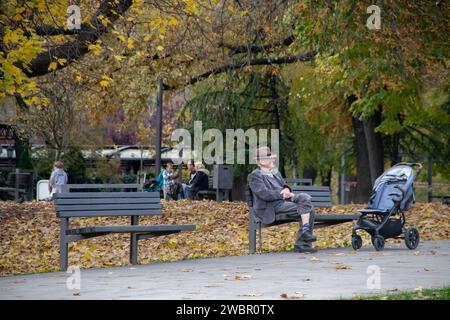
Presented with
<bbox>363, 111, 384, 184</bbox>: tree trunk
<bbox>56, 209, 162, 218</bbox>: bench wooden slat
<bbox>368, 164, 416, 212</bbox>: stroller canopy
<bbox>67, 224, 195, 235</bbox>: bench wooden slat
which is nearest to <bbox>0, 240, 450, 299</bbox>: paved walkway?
<bbox>67, 224, 195, 235</bbox>: bench wooden slat

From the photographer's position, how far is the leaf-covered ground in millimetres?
16906

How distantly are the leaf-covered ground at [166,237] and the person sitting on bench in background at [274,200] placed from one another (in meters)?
1.87

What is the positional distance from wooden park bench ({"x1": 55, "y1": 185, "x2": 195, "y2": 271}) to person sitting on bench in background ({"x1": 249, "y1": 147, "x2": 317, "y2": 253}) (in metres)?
1.15

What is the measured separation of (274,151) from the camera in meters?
37.0

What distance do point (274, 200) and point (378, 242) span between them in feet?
5.18

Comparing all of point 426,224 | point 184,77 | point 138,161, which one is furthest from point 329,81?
point 138,161

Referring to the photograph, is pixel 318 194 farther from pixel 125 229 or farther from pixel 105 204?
pixel 125 229

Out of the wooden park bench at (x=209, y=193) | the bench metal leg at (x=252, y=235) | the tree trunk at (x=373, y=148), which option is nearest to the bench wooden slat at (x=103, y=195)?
the bench metal leg at (x=252, y=235)

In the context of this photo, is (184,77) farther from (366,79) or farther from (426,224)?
(426,224)

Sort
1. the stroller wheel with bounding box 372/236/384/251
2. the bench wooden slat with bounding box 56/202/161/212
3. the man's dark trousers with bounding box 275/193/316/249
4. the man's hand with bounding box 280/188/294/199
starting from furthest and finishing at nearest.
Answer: the stroller wheel with bounding box 372/236/384/251
the man's hand with bounding box 280/188/294/199
the man's dark trousers with bounding box 275/193/316/249
the bench wooden slat with bounding box 56/202/161/212

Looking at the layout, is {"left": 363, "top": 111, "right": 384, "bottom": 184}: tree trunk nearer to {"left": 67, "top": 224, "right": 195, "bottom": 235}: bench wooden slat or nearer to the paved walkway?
the paved walkway

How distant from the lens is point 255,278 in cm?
1138

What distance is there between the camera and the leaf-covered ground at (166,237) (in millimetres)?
16906

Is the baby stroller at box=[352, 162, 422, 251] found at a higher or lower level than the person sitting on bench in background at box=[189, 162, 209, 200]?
lower
